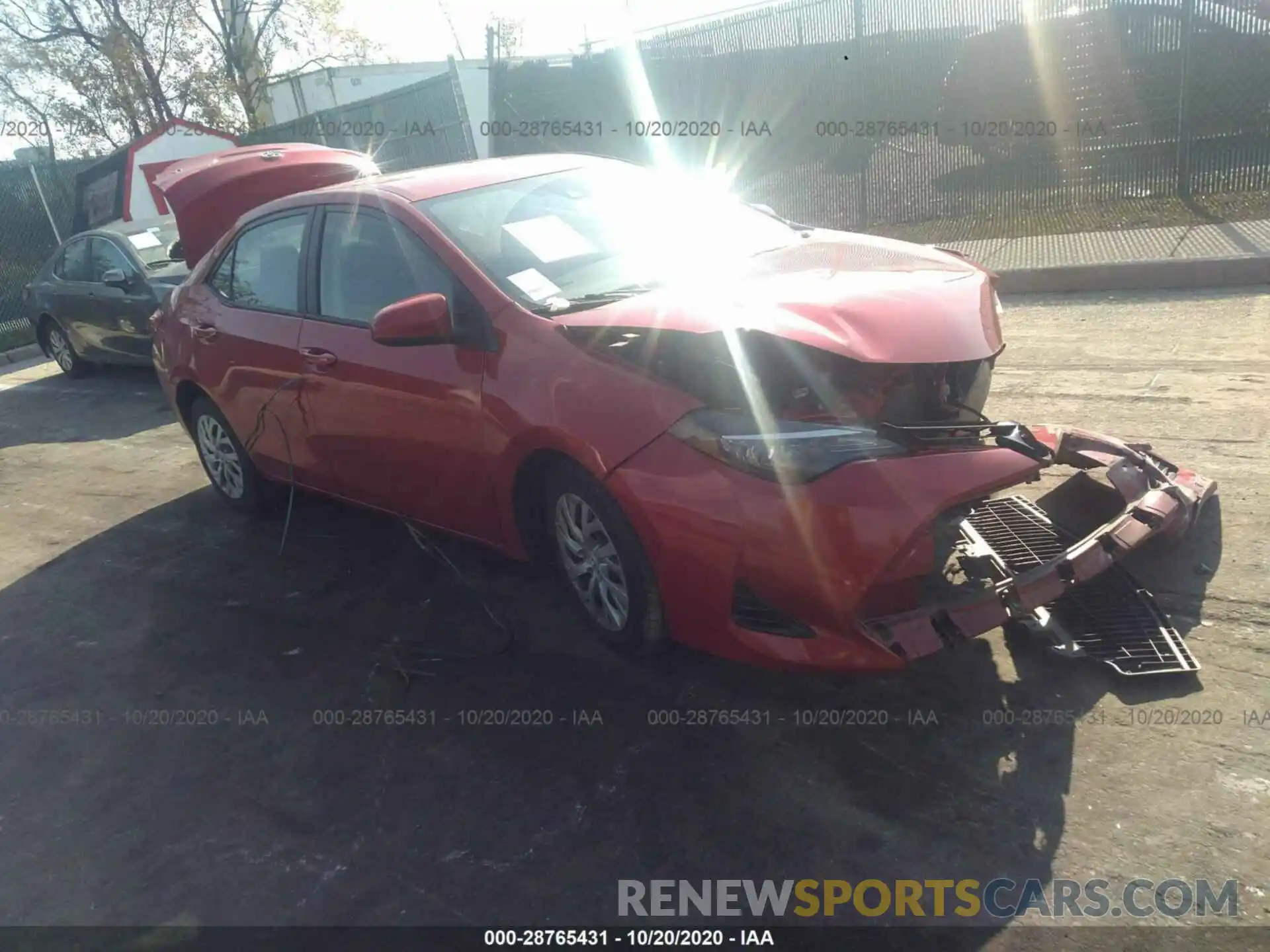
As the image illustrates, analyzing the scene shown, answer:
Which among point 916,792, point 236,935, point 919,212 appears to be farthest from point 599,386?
point 919,212

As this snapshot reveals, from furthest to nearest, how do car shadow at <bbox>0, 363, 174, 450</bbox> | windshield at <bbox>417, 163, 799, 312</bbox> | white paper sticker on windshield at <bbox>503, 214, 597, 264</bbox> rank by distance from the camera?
car shadow at <bbox>0, 363, 174, 450</bbox>
white paper sticker on windshield at <bbox>503, 214, 597, 264</bbox>
windshield at <bbox>417, 163, 799, 312</bbox>

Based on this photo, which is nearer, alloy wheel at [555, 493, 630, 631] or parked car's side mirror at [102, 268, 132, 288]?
alloy wheel at [555, 493, 630, 631]

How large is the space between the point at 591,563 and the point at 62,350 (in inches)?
412

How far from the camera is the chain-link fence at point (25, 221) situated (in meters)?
17.5

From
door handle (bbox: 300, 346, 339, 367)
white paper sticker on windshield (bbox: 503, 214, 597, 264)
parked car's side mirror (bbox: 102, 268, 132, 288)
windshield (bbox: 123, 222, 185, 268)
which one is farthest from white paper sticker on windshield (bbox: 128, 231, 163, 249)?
white paper sticker on windshield (bbox: 503, 214, 597, 264)

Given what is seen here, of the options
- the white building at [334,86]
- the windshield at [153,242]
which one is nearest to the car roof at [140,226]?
the windshield at [153,242]

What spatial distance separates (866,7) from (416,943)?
454 inches

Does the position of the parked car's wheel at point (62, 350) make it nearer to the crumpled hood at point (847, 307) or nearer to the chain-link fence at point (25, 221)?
the chain-link fence at point (25, 221)

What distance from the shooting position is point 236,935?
2.94m

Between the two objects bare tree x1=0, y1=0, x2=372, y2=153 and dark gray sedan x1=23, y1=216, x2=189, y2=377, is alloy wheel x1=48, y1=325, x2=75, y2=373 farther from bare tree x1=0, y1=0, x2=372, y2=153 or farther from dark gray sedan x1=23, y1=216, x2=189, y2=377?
bare tree x1=0, y1=0, x2=372, y2=153

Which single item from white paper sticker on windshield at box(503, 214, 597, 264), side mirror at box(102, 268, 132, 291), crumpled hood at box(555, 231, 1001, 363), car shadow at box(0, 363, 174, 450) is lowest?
car shadow at box(0, 363, 174, 450)

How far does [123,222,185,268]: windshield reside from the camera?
402 inches

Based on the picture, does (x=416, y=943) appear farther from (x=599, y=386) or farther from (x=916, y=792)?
(x=599, y=386)

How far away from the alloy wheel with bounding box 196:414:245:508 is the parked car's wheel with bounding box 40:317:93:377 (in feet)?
21.5
